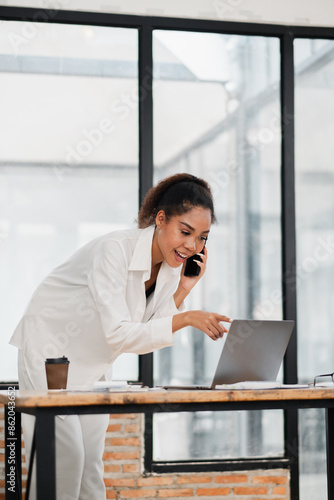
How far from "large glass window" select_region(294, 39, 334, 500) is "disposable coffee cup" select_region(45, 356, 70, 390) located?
2.37 m

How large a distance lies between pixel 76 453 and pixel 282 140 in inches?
102

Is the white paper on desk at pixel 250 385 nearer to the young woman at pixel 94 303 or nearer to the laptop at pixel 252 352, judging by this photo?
the laptop at pixel 252 352

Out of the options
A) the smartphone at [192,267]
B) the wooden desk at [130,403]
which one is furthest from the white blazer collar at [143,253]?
the wooden desk at [130,403]

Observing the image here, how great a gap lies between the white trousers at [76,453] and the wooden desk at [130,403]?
360mm

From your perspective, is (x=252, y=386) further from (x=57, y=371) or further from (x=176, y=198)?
(x=176, y=198)

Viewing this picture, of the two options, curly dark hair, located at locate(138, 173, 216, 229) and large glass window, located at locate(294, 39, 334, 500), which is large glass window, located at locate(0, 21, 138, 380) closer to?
large glass window, located at locate(294, 39, 334, 500)

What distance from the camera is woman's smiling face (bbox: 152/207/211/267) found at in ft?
8.70

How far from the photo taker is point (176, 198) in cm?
275

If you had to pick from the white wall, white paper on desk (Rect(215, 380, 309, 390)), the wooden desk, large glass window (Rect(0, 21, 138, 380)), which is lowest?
the wooden desk

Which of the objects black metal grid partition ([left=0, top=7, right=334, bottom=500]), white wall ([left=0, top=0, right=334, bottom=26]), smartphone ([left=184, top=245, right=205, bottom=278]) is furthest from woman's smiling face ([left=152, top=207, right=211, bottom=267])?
white wall ([left=0, top=0, right=334, bottom=26])

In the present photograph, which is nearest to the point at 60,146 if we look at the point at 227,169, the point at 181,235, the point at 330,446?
the point at 227,169

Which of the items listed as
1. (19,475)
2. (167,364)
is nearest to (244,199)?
(167,364)

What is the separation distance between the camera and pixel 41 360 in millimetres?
2643

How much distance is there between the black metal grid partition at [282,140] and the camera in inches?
161
